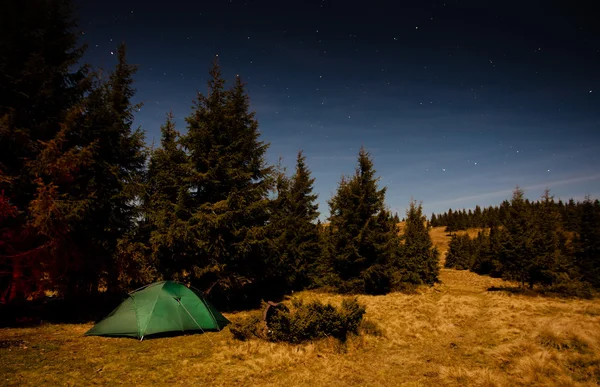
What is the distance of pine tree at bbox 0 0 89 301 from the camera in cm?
1022

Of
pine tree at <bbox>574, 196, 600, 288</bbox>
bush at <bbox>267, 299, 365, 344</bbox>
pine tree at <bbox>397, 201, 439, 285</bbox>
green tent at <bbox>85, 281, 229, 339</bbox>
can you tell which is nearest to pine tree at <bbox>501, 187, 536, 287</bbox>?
pine tree at <bbox>397, 201, 439, 285</bbox>

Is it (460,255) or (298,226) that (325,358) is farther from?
(460,255)

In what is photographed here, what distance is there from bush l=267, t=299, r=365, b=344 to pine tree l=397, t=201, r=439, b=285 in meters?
17.6

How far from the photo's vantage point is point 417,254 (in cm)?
3123

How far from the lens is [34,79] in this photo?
1091 cm

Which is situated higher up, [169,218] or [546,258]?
[169,218]

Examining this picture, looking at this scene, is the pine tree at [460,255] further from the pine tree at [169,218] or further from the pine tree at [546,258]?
the pine tree at [169,218]

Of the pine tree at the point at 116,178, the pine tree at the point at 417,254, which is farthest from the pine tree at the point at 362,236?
the pine tree at the point at 116,178

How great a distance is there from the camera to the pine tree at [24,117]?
10219 millimetres

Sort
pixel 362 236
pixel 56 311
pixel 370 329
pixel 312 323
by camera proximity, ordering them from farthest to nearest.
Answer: pixel 362 236 < pixel 56 311 < pixel 370 329 < pixel 312 323

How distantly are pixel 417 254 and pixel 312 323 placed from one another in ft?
79.9

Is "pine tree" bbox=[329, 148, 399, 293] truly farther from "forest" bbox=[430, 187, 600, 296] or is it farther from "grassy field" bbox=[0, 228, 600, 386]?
"forest" bbox=[430, 187, 600, 296]

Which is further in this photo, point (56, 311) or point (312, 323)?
point (56, 311)

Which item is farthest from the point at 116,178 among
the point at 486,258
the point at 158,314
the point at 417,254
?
the point at 486,258
